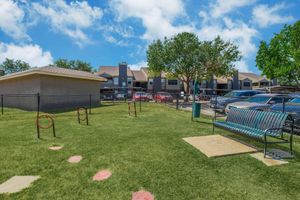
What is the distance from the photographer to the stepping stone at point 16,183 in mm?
3463

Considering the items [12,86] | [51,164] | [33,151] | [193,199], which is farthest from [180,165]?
[12,86]

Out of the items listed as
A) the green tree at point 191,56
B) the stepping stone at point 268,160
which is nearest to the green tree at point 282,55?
the green tree at point 191,56

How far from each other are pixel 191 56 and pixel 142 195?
28.5m

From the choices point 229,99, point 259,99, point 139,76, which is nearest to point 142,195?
point 259,99

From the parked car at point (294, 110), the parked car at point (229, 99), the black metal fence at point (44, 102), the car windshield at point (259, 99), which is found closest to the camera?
the parked car at point (294, 110)

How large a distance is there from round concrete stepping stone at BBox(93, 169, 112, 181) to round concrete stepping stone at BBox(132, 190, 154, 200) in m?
0.84

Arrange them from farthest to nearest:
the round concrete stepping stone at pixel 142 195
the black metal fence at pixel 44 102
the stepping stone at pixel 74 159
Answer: the black metal fence at pixel 44 102 < the stepping stone at pixel 74 159 < the round concrete stepping stone at pixel 142 195

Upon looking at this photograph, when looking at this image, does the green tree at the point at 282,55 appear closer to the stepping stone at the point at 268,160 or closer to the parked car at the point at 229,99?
the parked car at the point at 229,99

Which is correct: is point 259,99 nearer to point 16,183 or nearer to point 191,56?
point 16,183

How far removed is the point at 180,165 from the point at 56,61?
5834 centimetres

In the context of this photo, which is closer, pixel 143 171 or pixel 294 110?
pixel 143 171

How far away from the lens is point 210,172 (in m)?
4.02

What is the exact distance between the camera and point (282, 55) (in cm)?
3050

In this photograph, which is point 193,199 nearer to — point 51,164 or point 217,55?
point 51,164
